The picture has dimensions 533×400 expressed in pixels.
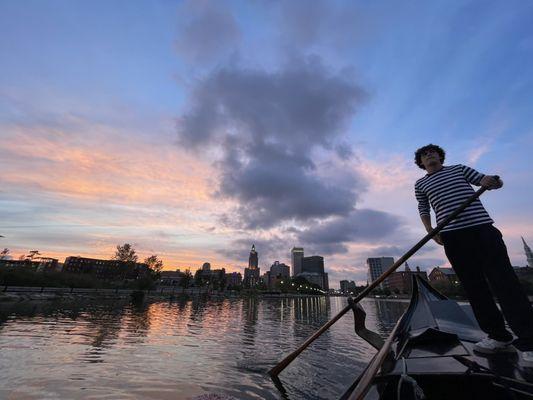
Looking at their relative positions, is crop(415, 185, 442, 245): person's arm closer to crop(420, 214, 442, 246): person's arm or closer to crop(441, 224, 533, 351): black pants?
crop(420, 214, 442, 246): person's arm

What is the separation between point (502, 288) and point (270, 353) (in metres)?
7.87

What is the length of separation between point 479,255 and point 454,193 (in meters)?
0.89

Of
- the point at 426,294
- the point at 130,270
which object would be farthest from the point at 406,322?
the point at 130,270

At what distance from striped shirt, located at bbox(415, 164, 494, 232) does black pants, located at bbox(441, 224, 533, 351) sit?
119mm

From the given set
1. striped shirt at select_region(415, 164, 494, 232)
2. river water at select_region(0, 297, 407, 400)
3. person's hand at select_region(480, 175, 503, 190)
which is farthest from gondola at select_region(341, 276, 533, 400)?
river water at select_region(0, 297, 407, 400)

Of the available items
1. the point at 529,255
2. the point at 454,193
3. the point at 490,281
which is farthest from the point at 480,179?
the point at 529,255

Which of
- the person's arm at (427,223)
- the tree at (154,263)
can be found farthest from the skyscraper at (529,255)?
the person's arm at (427,223)

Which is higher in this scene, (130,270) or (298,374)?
(130,270)

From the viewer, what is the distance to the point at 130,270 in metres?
70.9

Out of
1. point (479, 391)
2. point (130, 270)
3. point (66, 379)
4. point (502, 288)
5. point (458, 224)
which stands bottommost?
point (66, 379)

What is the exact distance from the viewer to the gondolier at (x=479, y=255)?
3008 millimetres

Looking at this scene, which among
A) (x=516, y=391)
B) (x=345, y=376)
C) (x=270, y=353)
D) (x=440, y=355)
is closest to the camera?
(x=516, y=391)

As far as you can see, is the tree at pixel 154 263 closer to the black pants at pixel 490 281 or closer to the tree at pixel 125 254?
the tree at pixel 125 254

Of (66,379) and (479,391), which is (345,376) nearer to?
(479,391)
